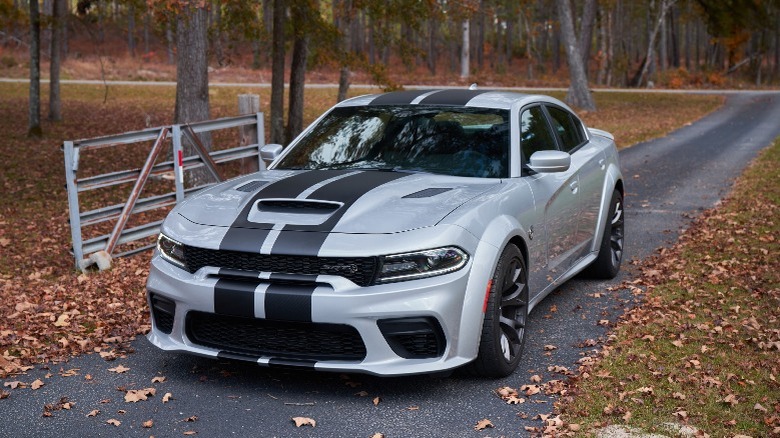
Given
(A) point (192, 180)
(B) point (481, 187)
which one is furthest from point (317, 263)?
(A) point (192, 180)

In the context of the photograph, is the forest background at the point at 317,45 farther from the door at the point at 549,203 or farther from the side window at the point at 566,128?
the door at the point at 549,203

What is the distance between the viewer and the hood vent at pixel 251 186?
5767mm

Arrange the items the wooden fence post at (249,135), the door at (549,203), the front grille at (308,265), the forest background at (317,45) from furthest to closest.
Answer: the forest background at (317,45), the wooden fence post at (249,135), the door at (549,203), the front grille at (308,265)

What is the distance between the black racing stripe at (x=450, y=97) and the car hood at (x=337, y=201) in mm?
818

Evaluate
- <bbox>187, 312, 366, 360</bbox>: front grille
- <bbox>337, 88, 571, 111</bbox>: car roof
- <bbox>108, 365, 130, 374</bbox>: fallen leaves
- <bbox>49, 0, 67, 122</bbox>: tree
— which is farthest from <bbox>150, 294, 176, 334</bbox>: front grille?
<bbox>49, 0, 67, 122</bbox>: tree

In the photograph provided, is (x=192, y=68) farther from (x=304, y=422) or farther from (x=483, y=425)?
(x=483, y=425)

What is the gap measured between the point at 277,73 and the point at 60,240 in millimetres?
8434

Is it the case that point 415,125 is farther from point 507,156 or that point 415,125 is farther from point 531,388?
point 531,388

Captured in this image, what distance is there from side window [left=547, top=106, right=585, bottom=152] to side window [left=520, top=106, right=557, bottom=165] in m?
0.25

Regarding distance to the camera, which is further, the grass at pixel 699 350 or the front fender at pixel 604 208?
the front fender at pixel 604 208

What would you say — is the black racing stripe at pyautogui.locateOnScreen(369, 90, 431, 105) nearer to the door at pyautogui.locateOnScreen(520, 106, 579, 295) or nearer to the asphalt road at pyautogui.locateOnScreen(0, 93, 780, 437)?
the door at pyautogui.locateOnScreen(520, 106, 579, 295)

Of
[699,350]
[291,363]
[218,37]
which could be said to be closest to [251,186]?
[291,363]

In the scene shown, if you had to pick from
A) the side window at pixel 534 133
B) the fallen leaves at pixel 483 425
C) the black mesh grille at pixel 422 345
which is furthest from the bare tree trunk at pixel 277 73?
the fallen leaves at pixel 483 425

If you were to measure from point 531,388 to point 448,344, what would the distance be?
2.20 ft
